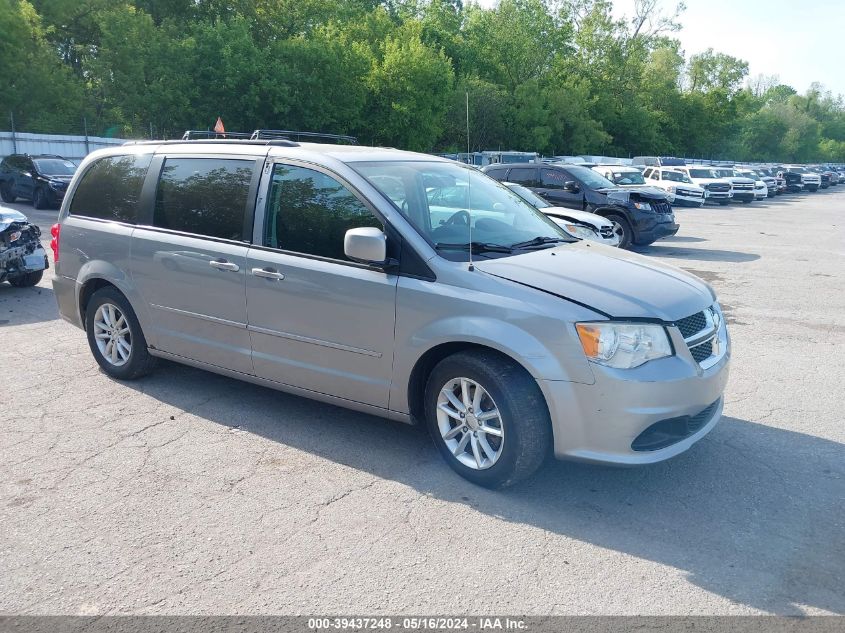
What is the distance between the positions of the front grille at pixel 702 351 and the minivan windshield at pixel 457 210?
1.20m

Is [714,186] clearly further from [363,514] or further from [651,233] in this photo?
[363,514]

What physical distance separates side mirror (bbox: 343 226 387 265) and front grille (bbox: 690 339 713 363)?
1771mm

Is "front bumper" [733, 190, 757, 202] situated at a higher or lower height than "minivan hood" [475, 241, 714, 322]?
lower

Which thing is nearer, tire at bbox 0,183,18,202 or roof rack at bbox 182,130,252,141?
roof rack at bbox 182,130,252,141

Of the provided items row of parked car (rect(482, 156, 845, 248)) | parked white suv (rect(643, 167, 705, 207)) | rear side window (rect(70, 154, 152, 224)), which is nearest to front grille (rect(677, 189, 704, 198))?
parked white suv (rect(643, 167, 705, 207))

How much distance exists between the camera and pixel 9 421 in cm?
515

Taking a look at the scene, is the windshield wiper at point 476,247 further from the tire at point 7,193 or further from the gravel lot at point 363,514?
the tire at point 7,193

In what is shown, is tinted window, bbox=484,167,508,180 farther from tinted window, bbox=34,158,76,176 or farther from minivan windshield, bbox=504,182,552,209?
tinted window, bbox=34,158,76,176

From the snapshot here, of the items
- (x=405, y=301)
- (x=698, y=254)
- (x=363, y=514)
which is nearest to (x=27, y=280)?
(x=405, y=301)

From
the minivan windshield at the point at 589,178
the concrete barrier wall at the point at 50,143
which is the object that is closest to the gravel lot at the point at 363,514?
the minivan windshield at the point at 589,178

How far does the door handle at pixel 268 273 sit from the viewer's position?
4.75m

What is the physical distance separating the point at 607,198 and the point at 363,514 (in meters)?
12.6

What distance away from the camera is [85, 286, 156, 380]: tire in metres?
5.79

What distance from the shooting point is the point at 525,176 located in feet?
53.0
